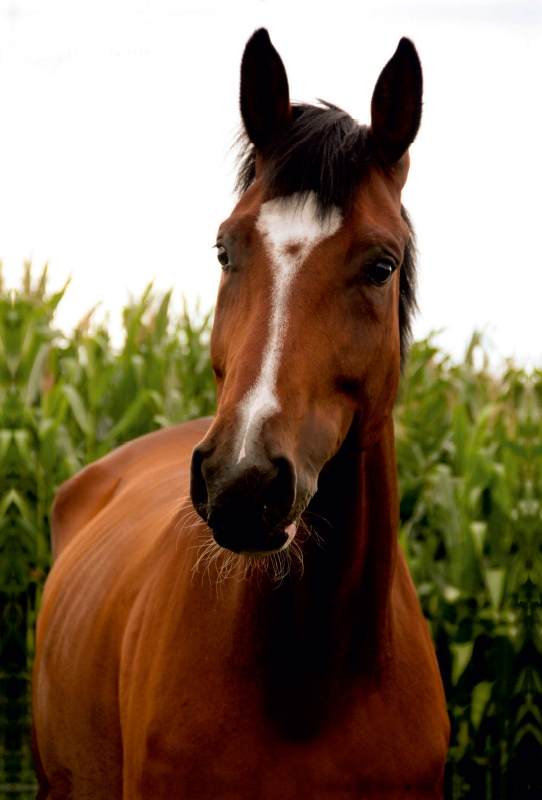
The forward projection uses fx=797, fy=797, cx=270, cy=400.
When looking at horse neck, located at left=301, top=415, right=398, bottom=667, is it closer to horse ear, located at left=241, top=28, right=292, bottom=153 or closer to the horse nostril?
the horse nostril

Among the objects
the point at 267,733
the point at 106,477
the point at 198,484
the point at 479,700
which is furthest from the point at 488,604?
the point at 198,484

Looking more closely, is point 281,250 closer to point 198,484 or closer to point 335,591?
point 198,484

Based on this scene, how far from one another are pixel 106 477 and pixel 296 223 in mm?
2717

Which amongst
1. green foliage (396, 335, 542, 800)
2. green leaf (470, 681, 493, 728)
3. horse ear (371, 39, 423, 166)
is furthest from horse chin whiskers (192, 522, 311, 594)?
green leaf (470, 681, 493, 728)

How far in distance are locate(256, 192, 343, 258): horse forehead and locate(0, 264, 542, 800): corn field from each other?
294 centimetres

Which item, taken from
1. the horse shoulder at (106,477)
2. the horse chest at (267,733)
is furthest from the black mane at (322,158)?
the horse shoulder at (106,477)

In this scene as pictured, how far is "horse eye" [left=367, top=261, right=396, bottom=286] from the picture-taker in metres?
2.01

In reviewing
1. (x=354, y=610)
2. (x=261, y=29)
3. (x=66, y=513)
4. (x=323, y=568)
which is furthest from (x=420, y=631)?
(x=66, y=513)

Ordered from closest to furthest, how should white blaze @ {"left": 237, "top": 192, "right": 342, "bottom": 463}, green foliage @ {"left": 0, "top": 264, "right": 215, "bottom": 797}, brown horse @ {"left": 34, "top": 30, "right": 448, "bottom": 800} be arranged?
white blaze @ {"left": 237, "top": 192, "right": 342, "bottom": 463} < brown horse @ {"left": 34, "top": 30, "right": 448, "bottom": 800} < green foliage @ {"left": 0, "top": 264, "right": 215, "bottom": 797}

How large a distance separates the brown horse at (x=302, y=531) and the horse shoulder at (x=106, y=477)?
5.36ft

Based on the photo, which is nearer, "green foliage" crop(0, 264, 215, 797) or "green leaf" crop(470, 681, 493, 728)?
"green leaf" crop(470, 681, 493, 728)

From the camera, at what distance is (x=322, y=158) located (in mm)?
2027

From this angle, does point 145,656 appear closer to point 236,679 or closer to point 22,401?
point 236,679

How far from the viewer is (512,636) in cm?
448
